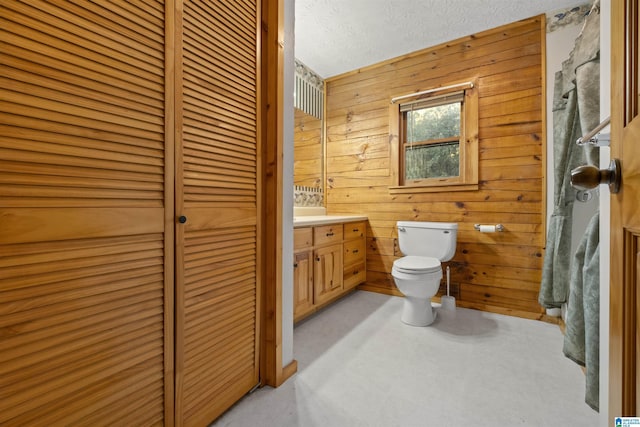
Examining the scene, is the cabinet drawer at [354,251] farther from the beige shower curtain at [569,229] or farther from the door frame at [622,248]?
the door frame at [622,248]

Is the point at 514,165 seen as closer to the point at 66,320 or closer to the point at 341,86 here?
the point at 341,86

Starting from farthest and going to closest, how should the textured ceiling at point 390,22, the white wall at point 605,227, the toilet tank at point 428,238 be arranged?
the toilet tank at point 428,238
the textured ceiling at point 390,22
the white wall at point 605,227

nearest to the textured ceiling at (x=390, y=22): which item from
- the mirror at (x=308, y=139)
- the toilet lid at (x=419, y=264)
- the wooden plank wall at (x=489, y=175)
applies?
the wooden plank wall at (x=489, y=175)

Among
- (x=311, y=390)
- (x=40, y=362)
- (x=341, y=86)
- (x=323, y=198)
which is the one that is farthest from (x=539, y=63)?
(x=40, y=362)

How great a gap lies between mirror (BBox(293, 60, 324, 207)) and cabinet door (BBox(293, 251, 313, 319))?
0.90 m

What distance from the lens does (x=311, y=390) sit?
1.36 metres

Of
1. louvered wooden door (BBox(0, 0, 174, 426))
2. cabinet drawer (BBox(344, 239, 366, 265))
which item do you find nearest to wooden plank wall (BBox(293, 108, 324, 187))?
cabinet drawer (BBox(344, 239, 366, 265))

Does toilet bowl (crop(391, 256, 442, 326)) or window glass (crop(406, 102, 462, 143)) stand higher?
window glass (crop(406, 102, 462, 143))

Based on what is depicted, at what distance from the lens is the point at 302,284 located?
6.66 feet

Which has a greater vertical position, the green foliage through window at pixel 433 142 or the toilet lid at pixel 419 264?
the green foliage through window at pixel 433 142

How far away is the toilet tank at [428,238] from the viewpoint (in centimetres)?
233

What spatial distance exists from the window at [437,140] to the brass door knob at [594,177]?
2134 millimetres

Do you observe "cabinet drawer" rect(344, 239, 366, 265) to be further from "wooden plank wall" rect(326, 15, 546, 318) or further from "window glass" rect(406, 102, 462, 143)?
"window glass" rect(406, 102, 462, 143)

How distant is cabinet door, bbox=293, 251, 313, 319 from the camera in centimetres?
196
